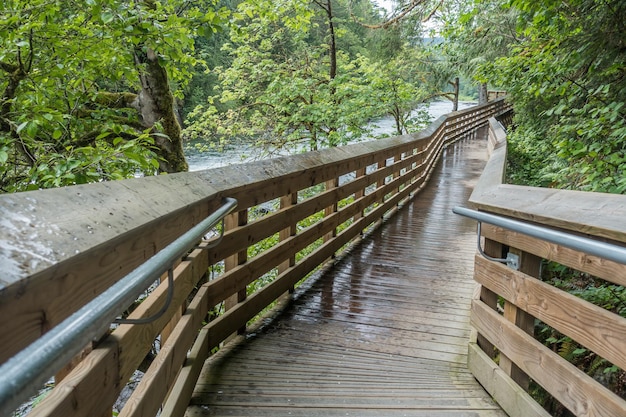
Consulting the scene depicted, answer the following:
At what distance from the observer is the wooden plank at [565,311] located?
4.80 ft

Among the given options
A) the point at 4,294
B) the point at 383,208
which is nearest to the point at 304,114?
the point at 383,208

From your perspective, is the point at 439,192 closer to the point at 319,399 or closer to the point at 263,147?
the point at 263,147

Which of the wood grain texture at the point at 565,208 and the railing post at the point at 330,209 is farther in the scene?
the railing post at the point at 330,209

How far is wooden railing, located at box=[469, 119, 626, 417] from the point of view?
1498 millimetres

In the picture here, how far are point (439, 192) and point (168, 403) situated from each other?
755cm

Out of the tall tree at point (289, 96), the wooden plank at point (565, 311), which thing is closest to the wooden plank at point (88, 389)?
the wooden plank at point (565, 311)

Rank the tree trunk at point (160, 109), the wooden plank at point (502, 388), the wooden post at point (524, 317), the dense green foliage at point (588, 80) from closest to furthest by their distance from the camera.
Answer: the wooden plank at point (502, 388)
the wooden post at point (524, 317)
the dense green foliage at point (588, 80)
the tree trunk at point (160, 109)

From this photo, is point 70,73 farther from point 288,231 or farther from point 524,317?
point 524,317

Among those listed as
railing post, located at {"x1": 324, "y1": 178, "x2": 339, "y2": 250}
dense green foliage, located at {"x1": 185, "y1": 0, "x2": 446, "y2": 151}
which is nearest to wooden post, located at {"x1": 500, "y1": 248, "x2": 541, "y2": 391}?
railing post, located at {"x1": 324, "y1": 178, "x2": 339, "y2": 250}

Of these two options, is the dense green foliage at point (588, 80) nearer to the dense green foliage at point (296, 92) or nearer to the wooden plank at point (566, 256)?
the wooden plank at point (566, 256)

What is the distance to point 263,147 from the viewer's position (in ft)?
41.5

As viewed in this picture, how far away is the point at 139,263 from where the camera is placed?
1.41 m

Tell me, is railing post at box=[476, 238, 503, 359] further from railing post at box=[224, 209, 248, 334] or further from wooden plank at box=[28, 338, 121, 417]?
wooden plank at box=[28, 338, 121, 417]

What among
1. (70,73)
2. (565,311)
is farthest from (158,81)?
(565,311)
